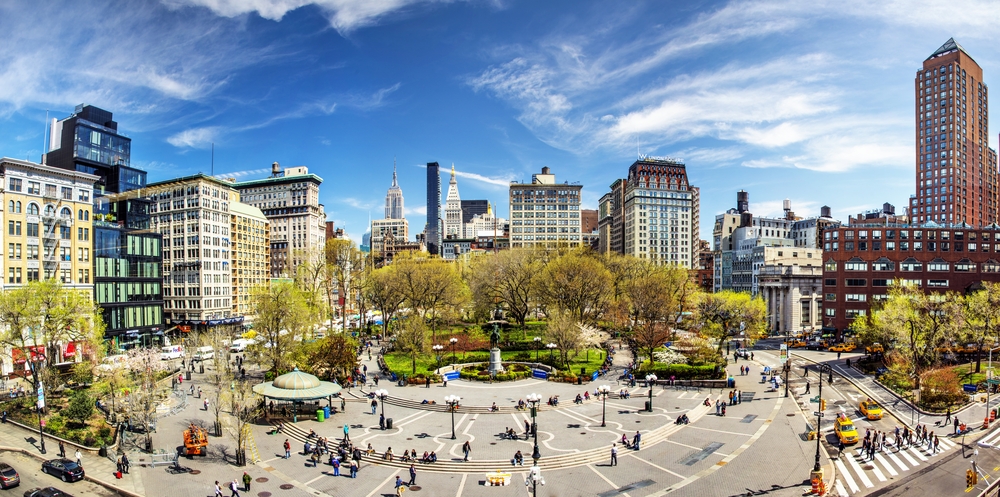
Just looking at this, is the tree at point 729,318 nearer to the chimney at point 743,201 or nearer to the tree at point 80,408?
the tree at point 80,408

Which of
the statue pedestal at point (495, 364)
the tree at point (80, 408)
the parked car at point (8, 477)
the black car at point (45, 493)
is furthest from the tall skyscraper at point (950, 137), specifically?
the parked car at point (8, 477)

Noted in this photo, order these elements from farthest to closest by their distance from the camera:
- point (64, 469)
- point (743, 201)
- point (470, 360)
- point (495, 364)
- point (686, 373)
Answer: point (743, 201) < point (470, 360) < point (495, 364) < point (686, 373) < point (64, 469)

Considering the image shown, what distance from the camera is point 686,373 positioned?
2275 inches

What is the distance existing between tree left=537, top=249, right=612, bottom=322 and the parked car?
55446 mm

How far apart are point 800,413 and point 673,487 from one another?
879 inches

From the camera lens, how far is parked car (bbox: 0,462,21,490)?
3048 cm

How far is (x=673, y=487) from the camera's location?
3120 centimetres

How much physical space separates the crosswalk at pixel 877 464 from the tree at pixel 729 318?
30588 millimetres

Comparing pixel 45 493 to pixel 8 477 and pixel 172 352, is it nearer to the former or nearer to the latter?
pixel 8 477

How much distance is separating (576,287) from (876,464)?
43.5m

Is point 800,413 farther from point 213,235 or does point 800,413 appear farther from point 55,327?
point 213,235

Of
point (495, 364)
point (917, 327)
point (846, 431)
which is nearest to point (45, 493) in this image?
point (495, 364)

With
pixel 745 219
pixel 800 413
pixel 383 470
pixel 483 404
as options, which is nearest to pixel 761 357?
pixel 800 413

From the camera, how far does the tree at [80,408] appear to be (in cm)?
4031
